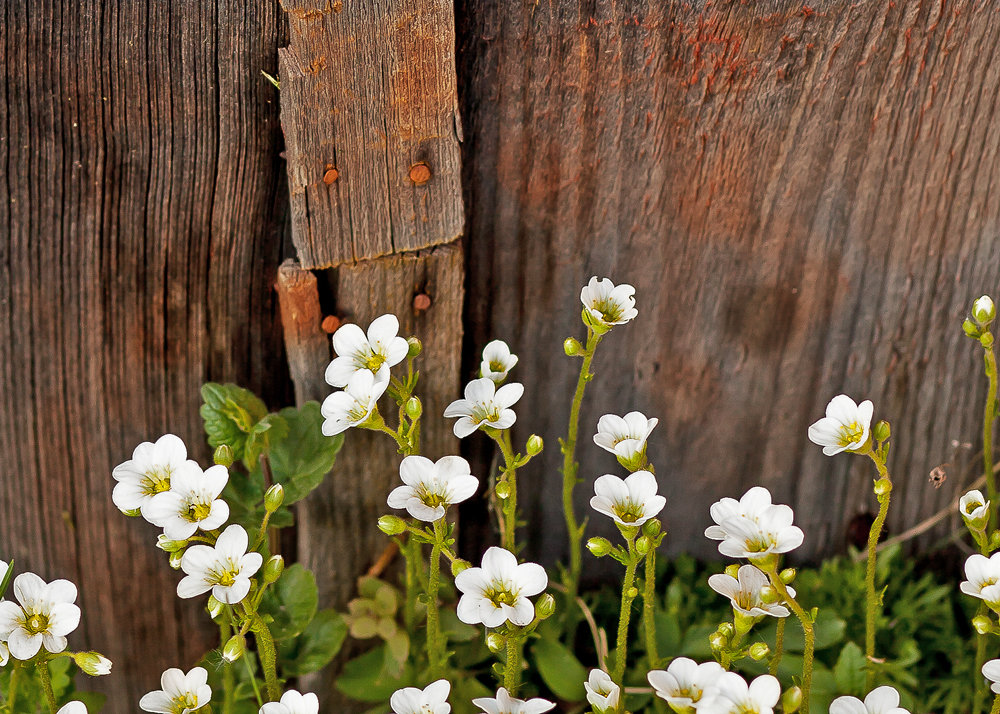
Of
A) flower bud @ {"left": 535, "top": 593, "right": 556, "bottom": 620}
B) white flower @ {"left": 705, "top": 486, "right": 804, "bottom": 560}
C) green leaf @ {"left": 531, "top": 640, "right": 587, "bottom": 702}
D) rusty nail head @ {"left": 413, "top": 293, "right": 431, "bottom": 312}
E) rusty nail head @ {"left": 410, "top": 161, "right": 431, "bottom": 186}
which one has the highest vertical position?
rusty nail head @ {"left": 410, "top": 161, "right": 431, "bottom": 186}

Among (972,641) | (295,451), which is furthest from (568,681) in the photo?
(972,641)

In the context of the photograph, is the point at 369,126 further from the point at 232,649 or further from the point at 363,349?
the point at 232,649

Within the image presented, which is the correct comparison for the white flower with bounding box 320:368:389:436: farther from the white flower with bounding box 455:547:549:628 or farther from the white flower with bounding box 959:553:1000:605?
the white flower with bounding box 959:553:1000:605

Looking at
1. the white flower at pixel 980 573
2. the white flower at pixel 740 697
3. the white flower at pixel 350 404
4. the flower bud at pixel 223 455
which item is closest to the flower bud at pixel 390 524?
the white flower at pixel 350 404

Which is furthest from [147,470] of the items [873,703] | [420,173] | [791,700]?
[873,703]

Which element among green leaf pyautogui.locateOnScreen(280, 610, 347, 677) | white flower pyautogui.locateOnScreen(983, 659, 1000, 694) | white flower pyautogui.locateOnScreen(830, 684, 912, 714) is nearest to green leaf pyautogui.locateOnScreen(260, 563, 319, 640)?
green leaf pyautogui.locateOnScreen(280, 610, 347, 677)
